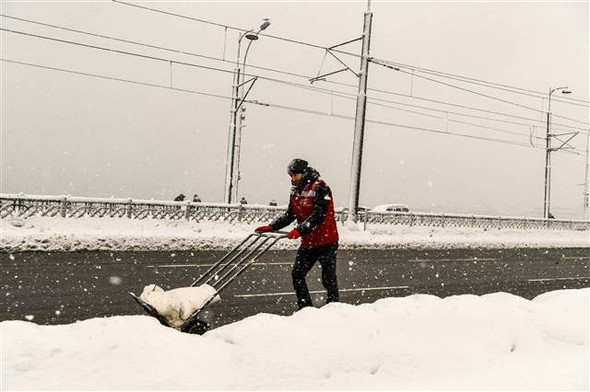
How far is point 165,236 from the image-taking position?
15.5 metres

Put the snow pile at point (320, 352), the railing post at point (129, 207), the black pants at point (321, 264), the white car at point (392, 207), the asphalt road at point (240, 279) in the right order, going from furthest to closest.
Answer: the white car at point (392, 207)
the railing post at point (129, 207)
the asphalt road at point (240, 279)
the black pants at point (321, 264)
the snow pile at point (320, 352)

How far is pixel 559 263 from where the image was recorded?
15.7m

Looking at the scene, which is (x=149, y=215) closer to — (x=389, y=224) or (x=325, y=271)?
(x=389, y=224)

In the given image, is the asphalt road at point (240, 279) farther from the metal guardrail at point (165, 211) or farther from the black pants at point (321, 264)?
the metal guardrail at point (165, 211)

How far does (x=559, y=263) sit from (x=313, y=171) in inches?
519

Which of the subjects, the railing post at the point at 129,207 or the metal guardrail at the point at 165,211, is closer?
the metal guardrail at the point at 165,211

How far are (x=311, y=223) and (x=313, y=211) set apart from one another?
0.14m

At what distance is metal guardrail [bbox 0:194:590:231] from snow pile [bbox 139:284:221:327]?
43.2 ft

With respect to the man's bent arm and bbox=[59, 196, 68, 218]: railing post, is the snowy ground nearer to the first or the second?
the man's bent arm

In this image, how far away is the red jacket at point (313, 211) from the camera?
5238 millimetres

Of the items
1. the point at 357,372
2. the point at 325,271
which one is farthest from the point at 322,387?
the point at 325,271

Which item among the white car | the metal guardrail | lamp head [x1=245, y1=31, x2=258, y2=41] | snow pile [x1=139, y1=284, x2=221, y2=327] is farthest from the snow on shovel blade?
the white car

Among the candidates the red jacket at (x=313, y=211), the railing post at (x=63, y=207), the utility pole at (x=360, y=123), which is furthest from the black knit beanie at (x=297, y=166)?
the utility pole at (x=360, y=123)

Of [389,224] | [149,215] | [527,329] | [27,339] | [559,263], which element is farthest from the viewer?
[389,224]
